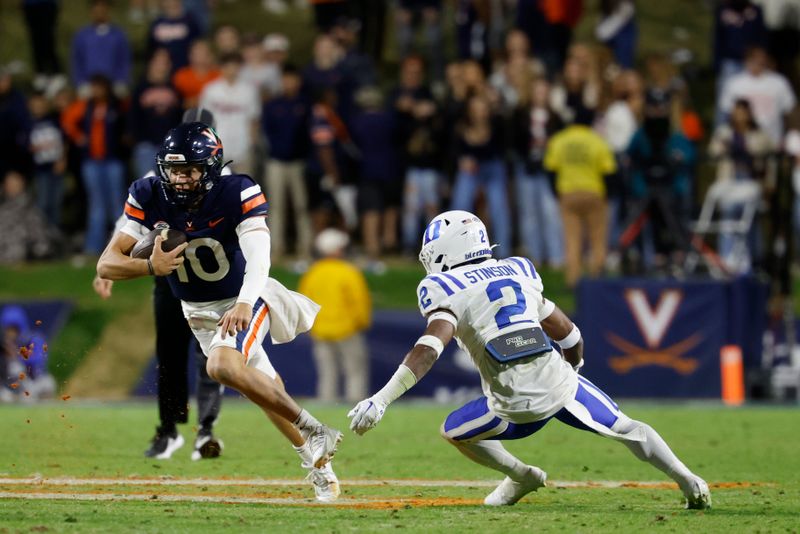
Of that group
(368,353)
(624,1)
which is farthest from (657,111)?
(368,353)

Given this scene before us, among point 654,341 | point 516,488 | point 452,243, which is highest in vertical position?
point 452,243

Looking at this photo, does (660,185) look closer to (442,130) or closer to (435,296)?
(442,130)

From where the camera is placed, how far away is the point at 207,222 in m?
7.15

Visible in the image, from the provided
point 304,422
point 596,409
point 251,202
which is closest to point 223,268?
point 251,202

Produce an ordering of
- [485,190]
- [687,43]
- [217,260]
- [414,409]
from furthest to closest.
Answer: [687,43]
[485,190]
[414,409]
[217,260]

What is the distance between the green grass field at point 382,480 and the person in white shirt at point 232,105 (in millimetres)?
4247

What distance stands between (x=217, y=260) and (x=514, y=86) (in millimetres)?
9135

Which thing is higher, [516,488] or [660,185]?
[660,185]

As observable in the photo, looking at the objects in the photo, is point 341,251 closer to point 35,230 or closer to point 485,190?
point 485,190

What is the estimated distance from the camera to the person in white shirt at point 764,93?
52.3 feet

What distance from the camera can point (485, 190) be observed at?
52.0 feet

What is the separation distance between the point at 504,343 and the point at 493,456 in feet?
1.99

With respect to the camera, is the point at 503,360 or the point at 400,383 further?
the point at 503,360

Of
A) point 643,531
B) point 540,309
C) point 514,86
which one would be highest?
point 514,86
